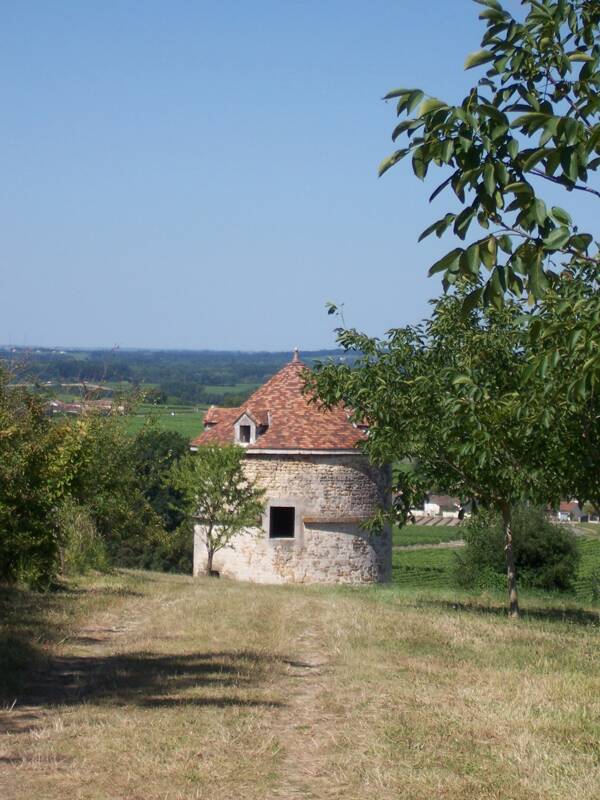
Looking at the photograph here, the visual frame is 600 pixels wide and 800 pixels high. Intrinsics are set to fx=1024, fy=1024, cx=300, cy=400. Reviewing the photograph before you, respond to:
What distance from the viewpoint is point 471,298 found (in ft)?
15.1

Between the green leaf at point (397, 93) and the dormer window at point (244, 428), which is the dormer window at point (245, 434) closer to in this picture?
the dormer window at point (244, 428)

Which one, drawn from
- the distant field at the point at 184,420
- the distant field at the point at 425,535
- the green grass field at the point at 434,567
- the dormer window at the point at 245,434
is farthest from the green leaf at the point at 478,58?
the distant field at the point at 425,535

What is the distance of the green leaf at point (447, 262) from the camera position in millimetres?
4379

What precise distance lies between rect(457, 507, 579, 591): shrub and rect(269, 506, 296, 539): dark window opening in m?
5.56

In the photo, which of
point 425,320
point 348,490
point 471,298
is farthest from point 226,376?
point 471,298

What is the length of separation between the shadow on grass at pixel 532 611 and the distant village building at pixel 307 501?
8.52 metres

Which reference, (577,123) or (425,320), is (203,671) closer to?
(577,123)

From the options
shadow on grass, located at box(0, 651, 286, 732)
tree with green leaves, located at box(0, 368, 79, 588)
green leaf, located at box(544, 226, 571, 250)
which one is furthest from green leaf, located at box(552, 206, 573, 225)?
tree with green leaves, located at box(0, 368, 79, 588)

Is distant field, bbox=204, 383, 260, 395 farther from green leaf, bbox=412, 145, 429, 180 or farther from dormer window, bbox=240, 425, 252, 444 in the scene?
green leaf, bbox=412, 145, 429, 180

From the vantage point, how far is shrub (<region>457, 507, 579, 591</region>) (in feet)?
101

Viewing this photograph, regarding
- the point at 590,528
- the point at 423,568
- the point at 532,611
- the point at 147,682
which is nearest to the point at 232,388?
the point at 590,528

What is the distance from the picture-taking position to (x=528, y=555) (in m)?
31.0

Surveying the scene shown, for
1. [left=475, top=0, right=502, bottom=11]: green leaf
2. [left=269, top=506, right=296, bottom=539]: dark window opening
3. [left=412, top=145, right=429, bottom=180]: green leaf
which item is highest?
[left=475, top=0, right=502, bottom=11]: green leaf

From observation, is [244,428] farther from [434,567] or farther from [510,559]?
[434,567]
